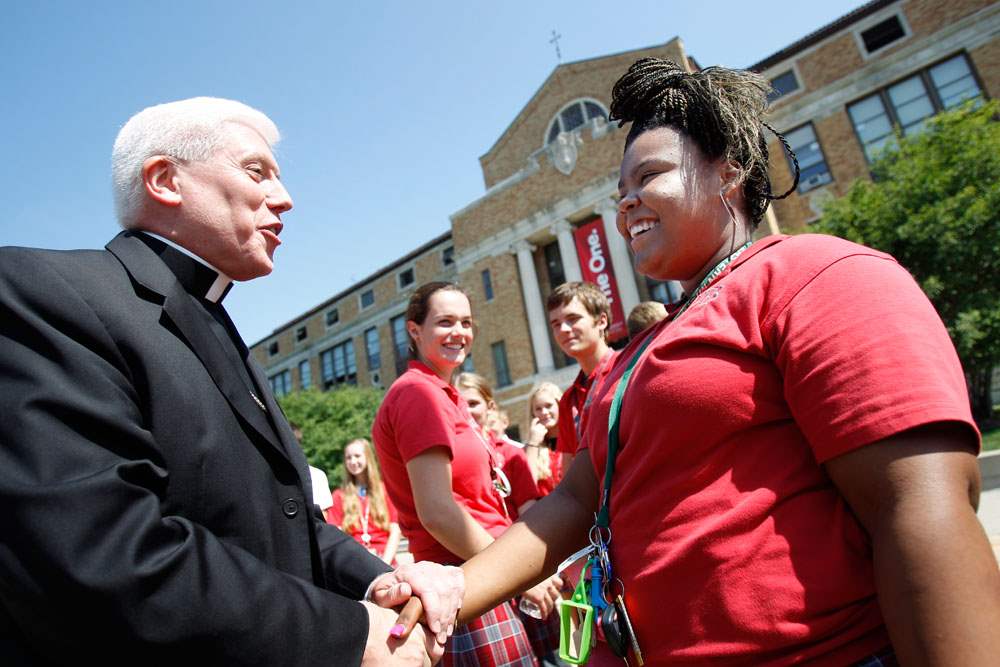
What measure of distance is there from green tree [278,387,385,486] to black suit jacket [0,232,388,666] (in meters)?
25.7

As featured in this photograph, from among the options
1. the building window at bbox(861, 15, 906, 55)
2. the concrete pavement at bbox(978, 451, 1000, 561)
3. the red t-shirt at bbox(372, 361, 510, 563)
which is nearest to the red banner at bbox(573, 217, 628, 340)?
the building window at bbox(861, 15, 906, 55)

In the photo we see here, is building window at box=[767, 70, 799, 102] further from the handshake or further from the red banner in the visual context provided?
the handshake

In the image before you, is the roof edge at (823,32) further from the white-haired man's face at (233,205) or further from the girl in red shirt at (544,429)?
the white-haired man's face at (233,205)

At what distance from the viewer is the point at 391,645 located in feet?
4.83

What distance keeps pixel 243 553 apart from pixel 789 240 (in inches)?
56.0

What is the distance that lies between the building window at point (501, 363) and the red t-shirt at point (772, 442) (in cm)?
2572

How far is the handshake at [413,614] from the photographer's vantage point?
146 centimetres

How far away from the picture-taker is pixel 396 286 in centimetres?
3453

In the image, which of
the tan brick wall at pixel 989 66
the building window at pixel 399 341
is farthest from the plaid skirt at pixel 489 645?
the building window at pixel 399 341

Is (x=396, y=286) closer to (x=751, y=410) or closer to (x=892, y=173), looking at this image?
(x=892, y=173)

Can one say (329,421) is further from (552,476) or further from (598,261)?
(552,476)

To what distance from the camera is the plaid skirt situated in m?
2.55

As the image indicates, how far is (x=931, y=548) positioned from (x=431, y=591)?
44.0 inches

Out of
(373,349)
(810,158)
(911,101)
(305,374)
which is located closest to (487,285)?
(373,349)
